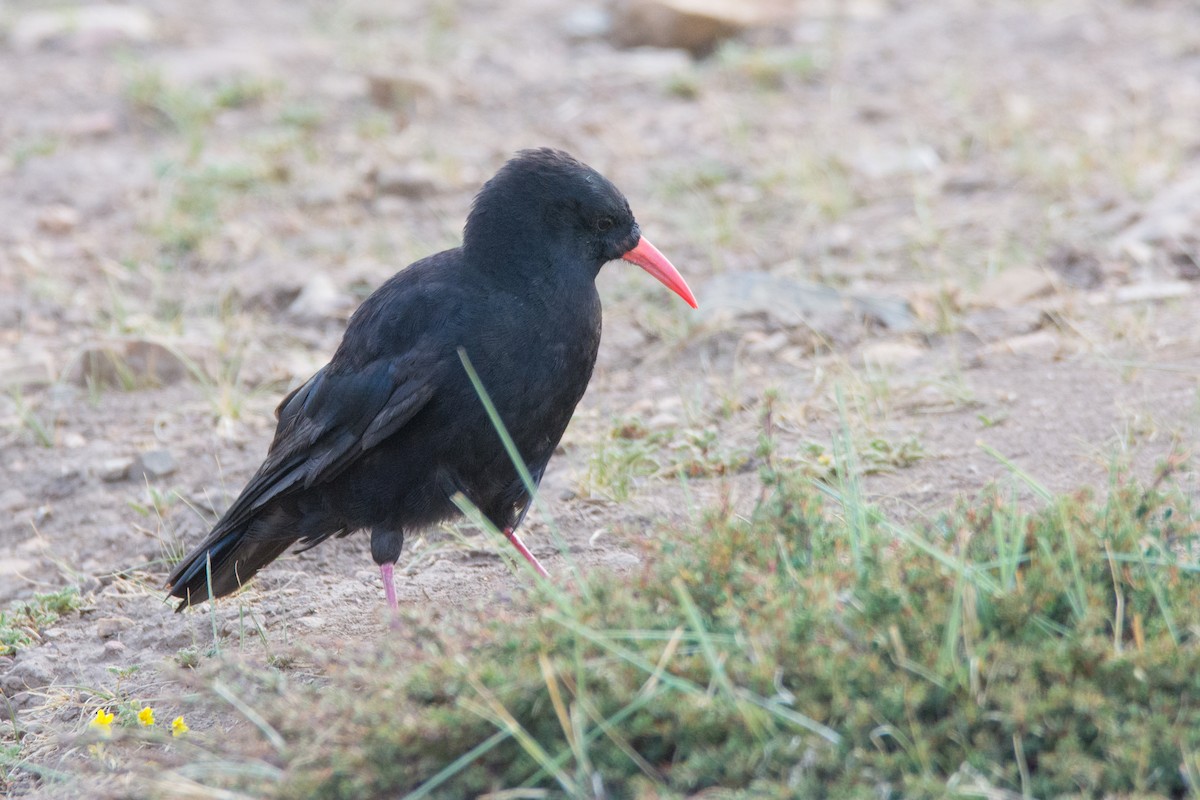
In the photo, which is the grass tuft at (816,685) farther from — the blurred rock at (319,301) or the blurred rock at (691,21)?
the blurred rock at (691,21)

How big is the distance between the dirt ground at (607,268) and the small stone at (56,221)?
2 cm

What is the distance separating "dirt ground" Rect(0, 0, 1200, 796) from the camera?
179 inches

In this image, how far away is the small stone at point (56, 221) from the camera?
25.1ft

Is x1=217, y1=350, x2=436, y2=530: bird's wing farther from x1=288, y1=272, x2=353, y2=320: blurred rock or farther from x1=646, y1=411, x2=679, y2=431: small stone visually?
x1=288, y1=272, x2=353, y2=320: blurred rock

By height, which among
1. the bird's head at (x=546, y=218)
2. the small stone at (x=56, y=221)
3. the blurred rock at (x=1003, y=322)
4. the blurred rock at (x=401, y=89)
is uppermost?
the bird's head at (x=546, y=218)

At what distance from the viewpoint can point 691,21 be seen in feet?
32.5

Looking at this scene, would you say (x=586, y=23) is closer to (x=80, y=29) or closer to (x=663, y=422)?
(x=80, y=29)

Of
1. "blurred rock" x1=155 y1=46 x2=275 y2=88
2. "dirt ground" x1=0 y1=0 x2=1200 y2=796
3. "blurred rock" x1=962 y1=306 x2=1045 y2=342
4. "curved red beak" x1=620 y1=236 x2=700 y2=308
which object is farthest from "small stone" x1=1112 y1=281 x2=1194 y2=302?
"blurred rock" x1=155 y1=46 x2=275 y2=88

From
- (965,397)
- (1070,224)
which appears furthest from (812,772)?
(1070,224)

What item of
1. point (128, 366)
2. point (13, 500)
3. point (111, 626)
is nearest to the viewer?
point (111, 626)

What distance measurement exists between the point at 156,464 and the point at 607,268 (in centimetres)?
260

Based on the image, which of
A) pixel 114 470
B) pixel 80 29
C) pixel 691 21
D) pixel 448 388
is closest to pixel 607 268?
pixel 114 470

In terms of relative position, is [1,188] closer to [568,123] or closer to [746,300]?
[568,123]

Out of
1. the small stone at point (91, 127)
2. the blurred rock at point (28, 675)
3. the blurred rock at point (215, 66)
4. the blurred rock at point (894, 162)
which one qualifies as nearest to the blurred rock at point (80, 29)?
the blurred rock at point (215, 66)
